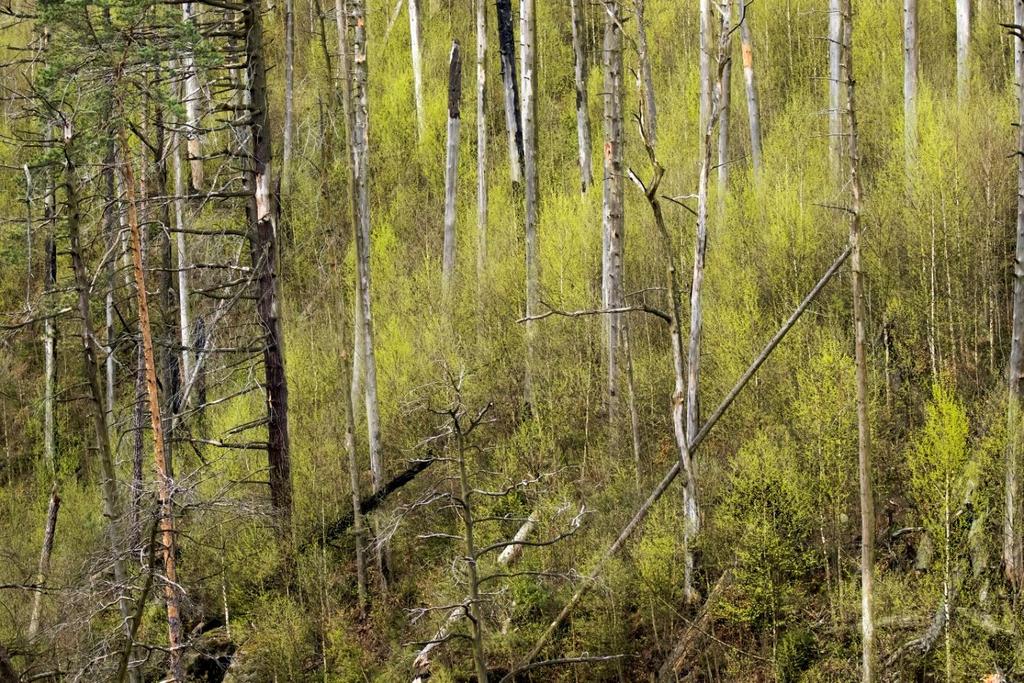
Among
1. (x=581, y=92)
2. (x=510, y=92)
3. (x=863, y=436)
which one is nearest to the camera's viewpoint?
(x=863, y=436)

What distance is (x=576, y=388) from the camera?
1566 centimetres

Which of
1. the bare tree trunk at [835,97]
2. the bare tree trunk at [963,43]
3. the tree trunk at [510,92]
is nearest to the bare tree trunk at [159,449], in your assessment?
the tree trunk at [510,92]

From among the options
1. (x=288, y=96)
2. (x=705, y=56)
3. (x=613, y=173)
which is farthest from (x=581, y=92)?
(x=288, y=96)

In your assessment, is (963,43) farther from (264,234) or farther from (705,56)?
(264,234)

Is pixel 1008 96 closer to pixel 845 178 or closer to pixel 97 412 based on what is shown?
pixel 845 178

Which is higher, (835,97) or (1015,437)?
(835,97)

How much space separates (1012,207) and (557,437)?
6.59m

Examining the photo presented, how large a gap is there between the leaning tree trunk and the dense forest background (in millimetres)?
46

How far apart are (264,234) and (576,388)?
16.1ft

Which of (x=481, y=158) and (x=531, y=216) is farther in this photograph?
(x=481, y=158)

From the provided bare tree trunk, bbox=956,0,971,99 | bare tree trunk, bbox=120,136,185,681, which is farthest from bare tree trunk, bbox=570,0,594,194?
bare tree trunk, bbox=120,136,185,681

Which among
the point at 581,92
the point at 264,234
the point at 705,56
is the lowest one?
the point at 264,234

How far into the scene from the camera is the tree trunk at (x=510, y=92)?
19.6m

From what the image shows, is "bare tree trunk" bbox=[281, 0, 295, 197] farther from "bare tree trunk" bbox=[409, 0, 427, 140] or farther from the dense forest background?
"bare tree trunk" bbox=[409, 0, 427, 140]
